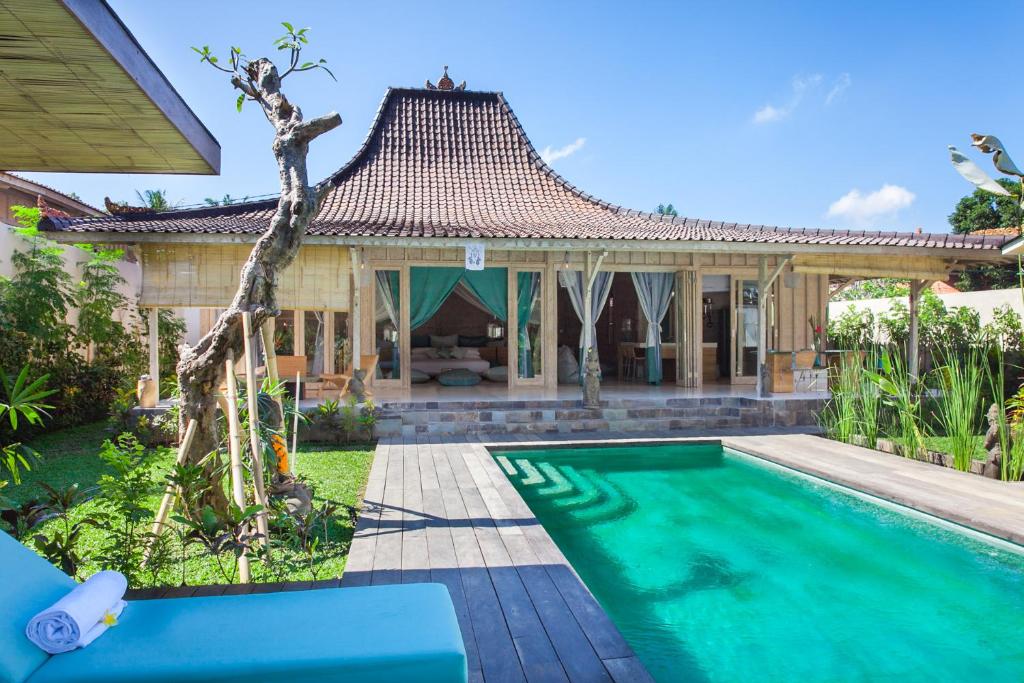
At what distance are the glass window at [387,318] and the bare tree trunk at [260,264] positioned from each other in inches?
253

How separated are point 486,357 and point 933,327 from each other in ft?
29.0

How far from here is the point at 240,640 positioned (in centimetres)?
203

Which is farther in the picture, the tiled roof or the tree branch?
the tiled roof

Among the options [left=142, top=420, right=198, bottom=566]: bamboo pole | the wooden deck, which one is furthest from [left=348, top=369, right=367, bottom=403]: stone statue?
[left=142, top=420, right=198, bottom=566]: bamboo pole

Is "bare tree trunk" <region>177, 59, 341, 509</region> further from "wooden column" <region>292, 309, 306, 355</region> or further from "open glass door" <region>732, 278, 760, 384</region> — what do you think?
"open glass door" <region>732, 278, 760, 384</region>

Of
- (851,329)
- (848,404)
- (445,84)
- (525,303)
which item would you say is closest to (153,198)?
(445,84)

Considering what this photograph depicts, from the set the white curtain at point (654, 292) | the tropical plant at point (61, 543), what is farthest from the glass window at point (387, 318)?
the tropical plant at point (61, 543)

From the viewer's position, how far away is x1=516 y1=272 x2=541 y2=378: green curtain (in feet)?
35.8

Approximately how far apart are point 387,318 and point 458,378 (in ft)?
5.20

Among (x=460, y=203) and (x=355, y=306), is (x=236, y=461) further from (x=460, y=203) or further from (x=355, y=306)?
(x=460, y=203)

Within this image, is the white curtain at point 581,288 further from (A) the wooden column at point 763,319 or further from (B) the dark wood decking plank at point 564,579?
(B) the dark wood decking plank at point 564,579

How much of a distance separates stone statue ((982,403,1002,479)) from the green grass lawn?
5.56 metres

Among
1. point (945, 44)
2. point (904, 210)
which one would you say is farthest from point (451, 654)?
point (904, 210)

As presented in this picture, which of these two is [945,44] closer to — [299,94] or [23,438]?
[299,94]
